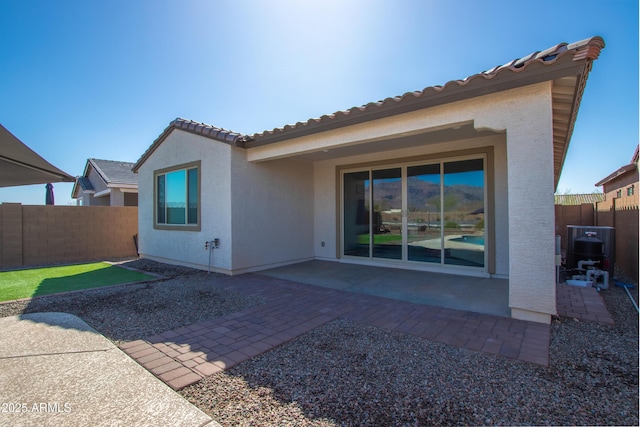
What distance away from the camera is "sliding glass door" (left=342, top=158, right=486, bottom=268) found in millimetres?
7596

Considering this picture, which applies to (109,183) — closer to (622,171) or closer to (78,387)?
(78,387)

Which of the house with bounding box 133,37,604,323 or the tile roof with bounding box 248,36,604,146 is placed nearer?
the tile roof with bounding box 248,36,604,146

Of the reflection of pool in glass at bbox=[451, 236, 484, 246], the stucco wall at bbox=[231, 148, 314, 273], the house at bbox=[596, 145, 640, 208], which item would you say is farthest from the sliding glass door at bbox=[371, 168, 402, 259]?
the house at bbox=[596, 145, 640, 208]

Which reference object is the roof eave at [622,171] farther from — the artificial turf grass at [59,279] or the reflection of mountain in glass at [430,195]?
the artificial turf grass at [59,279]

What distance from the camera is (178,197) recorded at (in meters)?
9.80

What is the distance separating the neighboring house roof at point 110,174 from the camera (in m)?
16.8

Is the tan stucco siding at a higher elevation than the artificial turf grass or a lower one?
higher

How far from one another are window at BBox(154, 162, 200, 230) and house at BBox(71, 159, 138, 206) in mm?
7740

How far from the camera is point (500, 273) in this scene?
7.15m

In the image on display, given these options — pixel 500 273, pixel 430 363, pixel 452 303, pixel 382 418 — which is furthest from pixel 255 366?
pixel 500 273

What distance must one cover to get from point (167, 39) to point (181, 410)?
350 inches

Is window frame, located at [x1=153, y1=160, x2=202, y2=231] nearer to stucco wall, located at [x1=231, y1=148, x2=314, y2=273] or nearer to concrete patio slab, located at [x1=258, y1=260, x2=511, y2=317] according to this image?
stucco wall, located at [x1=231, y1=148, x2=314, y2=273]

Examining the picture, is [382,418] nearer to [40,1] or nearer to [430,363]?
[430,363]

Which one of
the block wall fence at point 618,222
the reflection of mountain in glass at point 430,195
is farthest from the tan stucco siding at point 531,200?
the block wall fence at point 618,222
